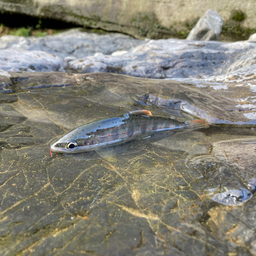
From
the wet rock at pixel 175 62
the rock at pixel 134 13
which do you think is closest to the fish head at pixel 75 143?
the wet rock at pixel 175 62

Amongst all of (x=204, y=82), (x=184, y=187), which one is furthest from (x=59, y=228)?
(x=204, y=82)

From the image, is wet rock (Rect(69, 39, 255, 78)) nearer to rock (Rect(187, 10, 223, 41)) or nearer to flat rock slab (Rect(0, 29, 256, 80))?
flat rock slab (Rect(0, 29, 256, 80))

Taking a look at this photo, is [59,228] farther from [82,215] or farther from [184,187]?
[184,187]

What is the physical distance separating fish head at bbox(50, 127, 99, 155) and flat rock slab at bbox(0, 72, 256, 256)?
0.16 metres

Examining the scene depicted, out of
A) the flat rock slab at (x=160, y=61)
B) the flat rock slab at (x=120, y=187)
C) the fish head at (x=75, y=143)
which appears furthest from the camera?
the flat rock slab at (x=160, y=61)

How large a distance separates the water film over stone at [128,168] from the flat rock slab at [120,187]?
0.04 feet

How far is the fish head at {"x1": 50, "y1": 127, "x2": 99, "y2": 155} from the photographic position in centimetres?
363

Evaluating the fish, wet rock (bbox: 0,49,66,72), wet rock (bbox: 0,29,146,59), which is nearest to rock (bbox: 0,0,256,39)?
wet rock (bbox: 0,29,146,59)

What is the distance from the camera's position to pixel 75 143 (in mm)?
3688

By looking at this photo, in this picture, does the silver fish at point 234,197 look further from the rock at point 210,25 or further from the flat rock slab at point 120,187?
the rock at point 210,25

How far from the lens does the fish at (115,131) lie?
3.69m

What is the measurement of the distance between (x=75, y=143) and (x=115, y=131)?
681 millimetres

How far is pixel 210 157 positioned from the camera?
3592mm

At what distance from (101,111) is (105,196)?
2.23 m
